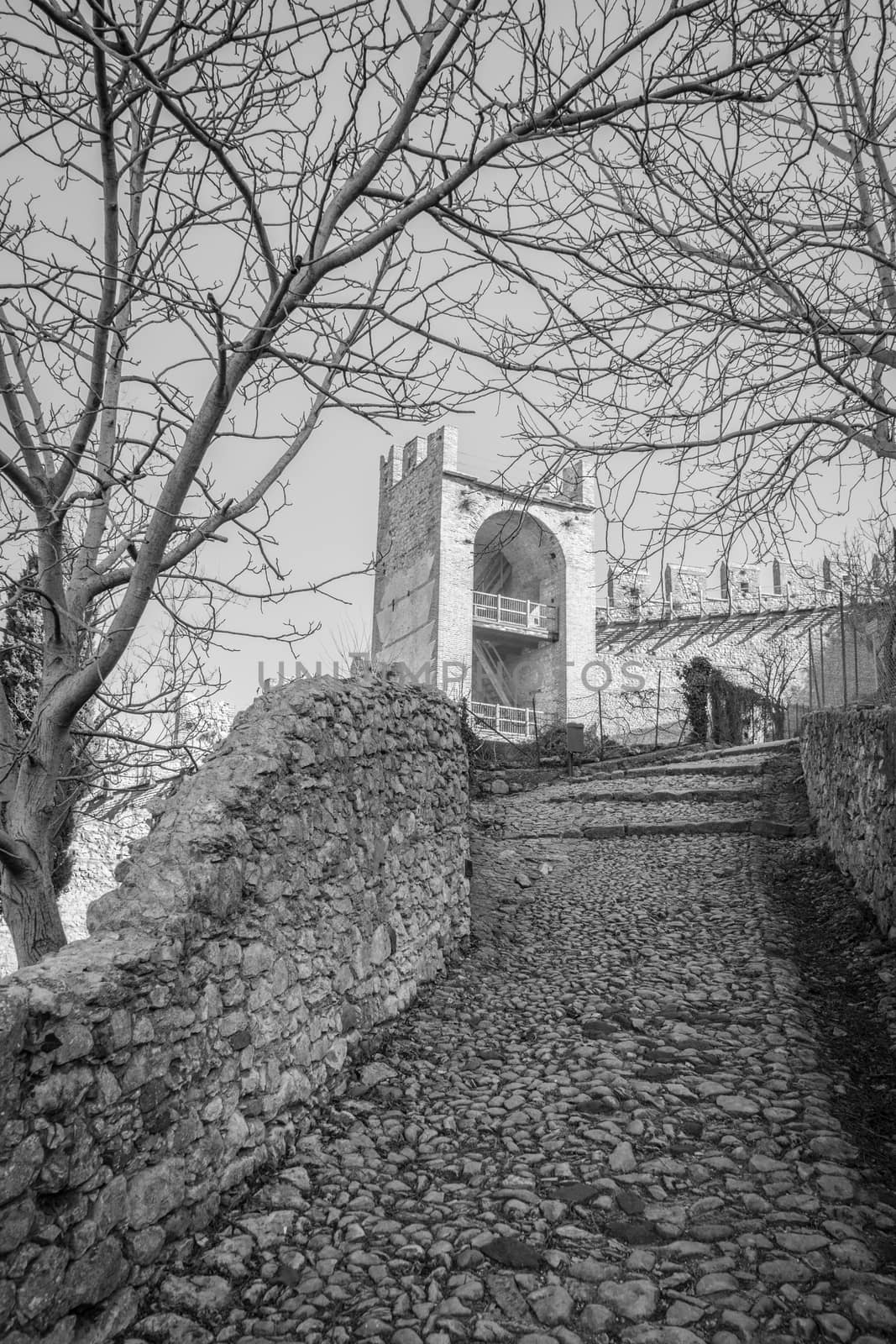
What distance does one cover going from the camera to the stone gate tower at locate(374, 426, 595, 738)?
23625mm

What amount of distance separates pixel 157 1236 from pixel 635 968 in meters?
4.22

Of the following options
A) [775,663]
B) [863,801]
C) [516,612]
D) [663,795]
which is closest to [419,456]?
[516,612]

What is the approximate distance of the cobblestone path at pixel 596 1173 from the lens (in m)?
2.89

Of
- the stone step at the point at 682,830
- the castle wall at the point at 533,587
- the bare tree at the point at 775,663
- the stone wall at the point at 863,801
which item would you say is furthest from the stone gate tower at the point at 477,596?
the stone wall at the point at 863,801

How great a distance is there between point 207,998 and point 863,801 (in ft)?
18.5

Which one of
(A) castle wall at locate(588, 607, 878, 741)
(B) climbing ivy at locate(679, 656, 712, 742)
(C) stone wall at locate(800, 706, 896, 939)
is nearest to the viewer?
(C) stone wall at locate(800, 706, 896, 939)

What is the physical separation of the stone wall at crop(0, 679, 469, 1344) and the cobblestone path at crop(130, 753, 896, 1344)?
268mm

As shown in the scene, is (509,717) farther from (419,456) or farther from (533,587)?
(419,456)

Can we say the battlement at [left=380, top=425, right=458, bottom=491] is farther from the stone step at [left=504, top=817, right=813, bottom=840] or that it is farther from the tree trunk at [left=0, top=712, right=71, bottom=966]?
the tree trunk at [left=0, top=712, right=71, bottom=966]

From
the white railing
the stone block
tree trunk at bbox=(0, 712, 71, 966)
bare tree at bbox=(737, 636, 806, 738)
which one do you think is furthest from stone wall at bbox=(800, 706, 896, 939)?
bare tree at bbox=(737, 636, 806, 738)

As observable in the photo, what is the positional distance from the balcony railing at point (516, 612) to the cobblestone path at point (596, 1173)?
60.6ft

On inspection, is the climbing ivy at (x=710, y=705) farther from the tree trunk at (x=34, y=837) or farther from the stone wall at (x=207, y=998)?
the tree trunk at (x=34, y=837)

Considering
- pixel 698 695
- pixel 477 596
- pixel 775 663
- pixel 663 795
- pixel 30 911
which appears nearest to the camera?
pixel 30 911

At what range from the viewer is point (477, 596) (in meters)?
25.7
